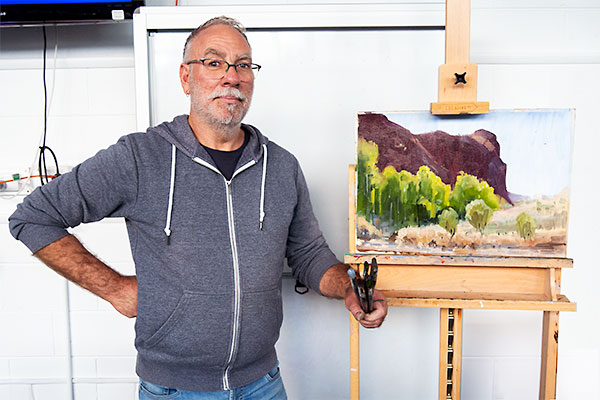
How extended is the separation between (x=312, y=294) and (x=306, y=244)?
371 millimetres

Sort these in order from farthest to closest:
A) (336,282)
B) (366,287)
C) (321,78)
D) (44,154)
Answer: (44,154) → (321,78) → (336,282) → (366,287)

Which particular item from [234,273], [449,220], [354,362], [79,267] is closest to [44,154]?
[79,267]

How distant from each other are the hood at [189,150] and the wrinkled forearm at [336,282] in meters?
0.23

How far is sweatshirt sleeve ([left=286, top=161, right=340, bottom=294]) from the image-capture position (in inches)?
51.6

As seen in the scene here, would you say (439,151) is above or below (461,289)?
above

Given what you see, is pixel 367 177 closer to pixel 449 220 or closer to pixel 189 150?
pixel 449 220

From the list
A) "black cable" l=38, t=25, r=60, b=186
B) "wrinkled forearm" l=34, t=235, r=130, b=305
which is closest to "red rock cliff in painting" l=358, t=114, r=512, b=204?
"wrinkled forearm" l=34, t=235, r=130, b=305

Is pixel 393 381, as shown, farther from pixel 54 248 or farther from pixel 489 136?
pixel 54 248

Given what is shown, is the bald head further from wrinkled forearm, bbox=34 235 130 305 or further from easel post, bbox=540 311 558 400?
easel post, bbox=540 311 558 400

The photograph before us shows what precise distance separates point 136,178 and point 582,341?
5.34ft

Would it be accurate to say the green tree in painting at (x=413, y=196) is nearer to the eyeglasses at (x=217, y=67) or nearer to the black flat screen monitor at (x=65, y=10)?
the eyeglasses at (x=217, y=67)

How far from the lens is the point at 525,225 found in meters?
1.19

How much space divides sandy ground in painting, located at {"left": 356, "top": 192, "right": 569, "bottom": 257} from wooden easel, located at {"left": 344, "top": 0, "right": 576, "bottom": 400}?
0.02m

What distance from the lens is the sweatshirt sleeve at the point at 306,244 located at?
1.31 m
